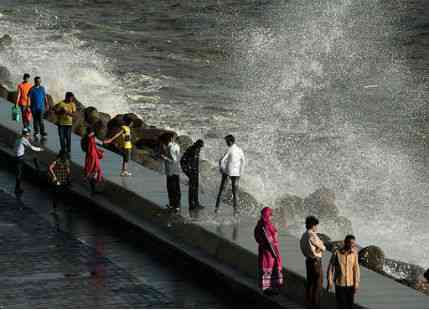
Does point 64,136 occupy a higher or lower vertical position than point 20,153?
higher

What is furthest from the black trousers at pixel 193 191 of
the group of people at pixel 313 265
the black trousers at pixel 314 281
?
the black trousers at pixel 314 281

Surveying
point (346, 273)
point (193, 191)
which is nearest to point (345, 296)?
point (346, 273)

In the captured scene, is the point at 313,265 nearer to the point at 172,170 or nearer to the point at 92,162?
the point at 172,170

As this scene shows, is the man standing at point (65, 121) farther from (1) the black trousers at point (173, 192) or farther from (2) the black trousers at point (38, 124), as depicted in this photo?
(1) the black trousers at point (173, 192)

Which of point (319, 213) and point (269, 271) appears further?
point (319, 213)

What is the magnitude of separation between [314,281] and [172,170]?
4.92 meters

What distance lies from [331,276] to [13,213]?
7883 mm

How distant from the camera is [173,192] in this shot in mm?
20000

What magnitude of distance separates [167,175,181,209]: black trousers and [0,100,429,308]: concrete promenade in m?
0.18

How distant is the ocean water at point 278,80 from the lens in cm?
3353

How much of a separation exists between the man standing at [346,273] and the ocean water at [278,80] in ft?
28.8

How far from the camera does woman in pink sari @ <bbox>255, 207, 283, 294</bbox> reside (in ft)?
53.6

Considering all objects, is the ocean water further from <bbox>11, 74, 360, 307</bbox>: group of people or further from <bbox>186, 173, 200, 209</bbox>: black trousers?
<bbox>186, 173, 200, 209</bbox>: black trousers

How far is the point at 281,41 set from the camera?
65938 millimetres
